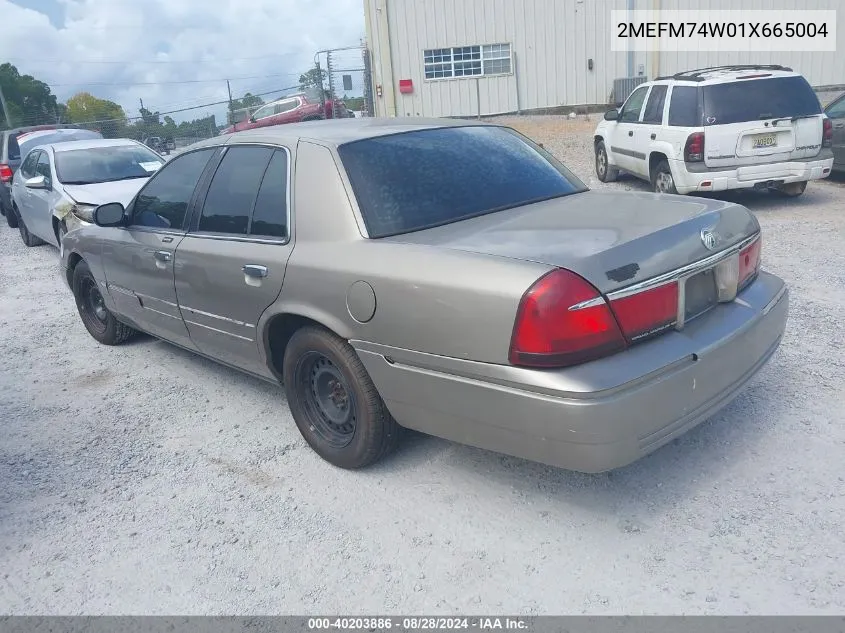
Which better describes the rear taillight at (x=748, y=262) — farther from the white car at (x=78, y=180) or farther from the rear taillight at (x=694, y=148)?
the white car at (x=78, y=180)

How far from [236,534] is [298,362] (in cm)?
85

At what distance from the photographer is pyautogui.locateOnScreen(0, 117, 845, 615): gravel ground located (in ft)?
8.64

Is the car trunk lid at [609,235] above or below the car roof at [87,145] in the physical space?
below

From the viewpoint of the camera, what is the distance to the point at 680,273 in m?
2.85

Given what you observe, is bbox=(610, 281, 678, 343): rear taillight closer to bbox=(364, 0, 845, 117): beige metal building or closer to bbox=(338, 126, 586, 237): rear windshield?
bbox=(338, 126, 586, 237): rear windshield

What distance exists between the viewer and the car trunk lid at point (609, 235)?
270 centimetres

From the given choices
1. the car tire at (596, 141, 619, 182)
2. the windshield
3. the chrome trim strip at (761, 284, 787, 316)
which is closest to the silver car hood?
the windshield

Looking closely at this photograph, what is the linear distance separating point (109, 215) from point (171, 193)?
55 cm

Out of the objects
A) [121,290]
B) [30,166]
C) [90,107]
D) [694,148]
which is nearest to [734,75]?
[694,148]

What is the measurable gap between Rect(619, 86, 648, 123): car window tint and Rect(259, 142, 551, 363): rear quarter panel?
8.05m

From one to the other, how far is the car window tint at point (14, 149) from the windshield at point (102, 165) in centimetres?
554

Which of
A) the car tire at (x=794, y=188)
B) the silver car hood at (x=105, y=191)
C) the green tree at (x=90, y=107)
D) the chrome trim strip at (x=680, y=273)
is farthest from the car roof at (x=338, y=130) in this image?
the green tree at (x=90, y=107)

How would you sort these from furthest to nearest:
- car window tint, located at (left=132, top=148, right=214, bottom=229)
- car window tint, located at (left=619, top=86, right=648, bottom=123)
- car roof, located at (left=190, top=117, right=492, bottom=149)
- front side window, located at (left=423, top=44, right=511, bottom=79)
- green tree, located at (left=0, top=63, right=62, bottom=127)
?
green tree, located at (left=0, top=63, right=62, bottom=127) < front side window, located at (left=423, top=44, right=511, bottom=79) < car window tint, located at (left=619, top=86, right=648, bottom=123) < car window tint, located at (left=132, top=148, right=214, bottom=229) < car roof, located at (left=190, top=117, right=492, bottom=149)

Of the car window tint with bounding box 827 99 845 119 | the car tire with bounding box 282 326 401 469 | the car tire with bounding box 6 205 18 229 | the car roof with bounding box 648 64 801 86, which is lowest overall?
the car tire with bounding box 282 326 401 469
